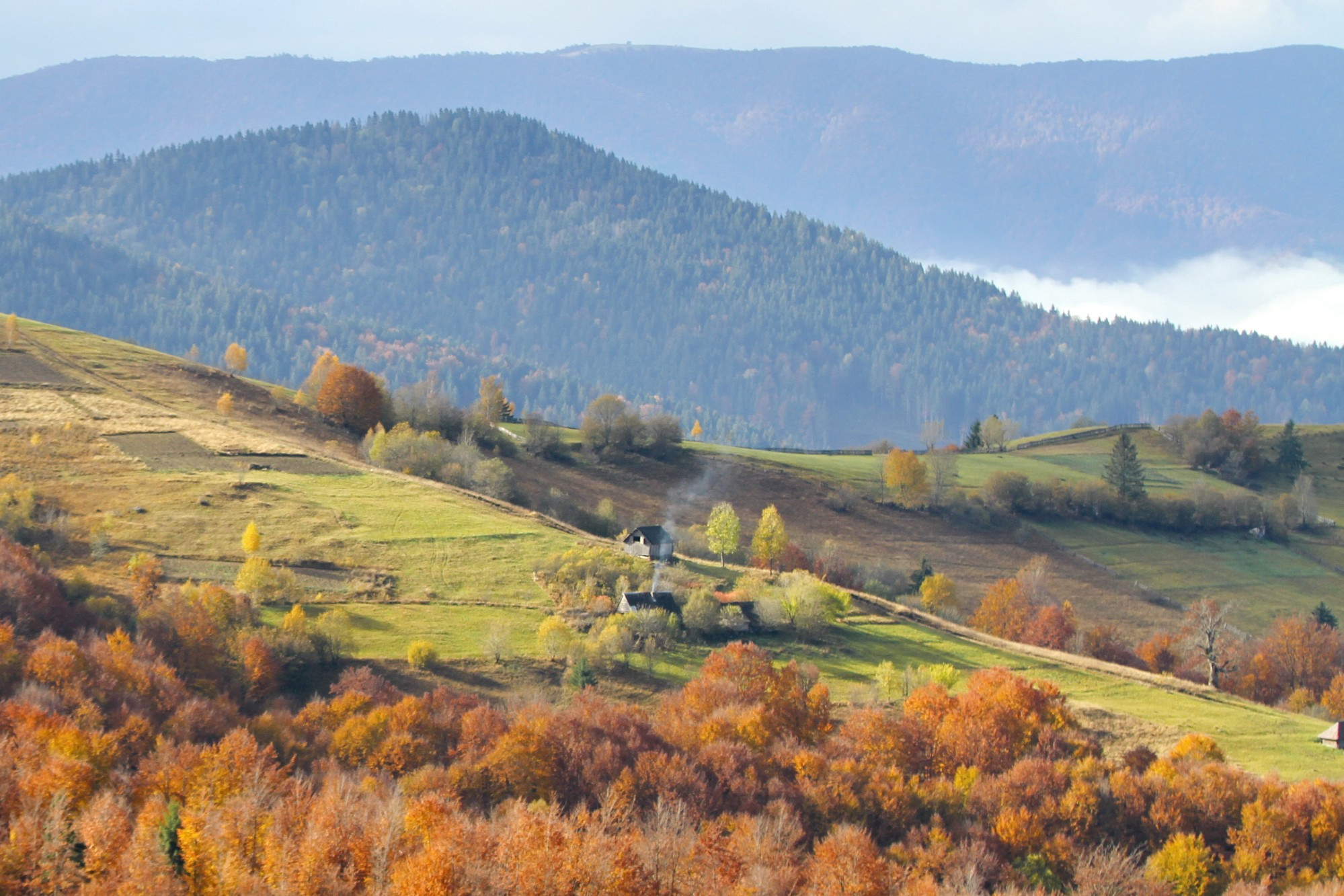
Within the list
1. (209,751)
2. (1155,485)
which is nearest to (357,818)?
(209,751)

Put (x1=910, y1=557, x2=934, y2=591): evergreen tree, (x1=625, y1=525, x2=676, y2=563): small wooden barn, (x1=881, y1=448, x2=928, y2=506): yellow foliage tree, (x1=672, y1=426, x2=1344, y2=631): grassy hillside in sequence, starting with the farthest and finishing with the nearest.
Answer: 1. (x1=881, y1=448, x2=928, y2=506): yellow foliage tree
2. (x1=672, y1=426, x2=1344, y2=631): grassy hillside
3. (x1=910, y1=557, x2=934, y2=591): evergreen tree
4. (x1=625, y1=525, x2=676, y2=563): small wooden barn

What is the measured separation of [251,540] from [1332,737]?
5713cm

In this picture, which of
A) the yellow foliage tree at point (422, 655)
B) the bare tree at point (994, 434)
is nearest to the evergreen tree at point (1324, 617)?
the yellow foliage tree at point (422, 655)

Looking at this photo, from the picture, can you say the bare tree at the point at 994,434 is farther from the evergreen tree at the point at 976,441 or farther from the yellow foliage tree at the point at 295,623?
the yellow foliage tree at the point at 295,623

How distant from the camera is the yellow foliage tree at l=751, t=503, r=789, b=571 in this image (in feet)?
320

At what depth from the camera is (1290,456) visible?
152375 millimetres

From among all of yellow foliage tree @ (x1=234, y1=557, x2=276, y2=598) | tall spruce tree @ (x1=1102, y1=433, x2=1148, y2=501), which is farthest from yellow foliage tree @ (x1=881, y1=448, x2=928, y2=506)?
yellow foliage tree @ (x1=234, y1=557, x2=276, y2=598)

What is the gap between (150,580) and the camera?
6206 centimetres

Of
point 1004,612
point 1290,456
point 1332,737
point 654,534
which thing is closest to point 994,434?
point 1290,456

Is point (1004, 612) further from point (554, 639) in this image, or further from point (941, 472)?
point (554, 639)

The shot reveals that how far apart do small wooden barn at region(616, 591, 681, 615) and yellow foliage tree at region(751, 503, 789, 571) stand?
2778 cm

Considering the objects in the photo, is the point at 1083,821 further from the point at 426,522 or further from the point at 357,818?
the point at 426,522

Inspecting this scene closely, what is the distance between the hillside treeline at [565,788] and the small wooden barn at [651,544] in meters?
20.1

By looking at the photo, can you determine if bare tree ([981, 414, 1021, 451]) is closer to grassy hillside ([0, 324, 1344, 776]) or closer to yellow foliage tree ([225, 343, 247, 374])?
grassy hillside ([0, 324, 1344, 776])
